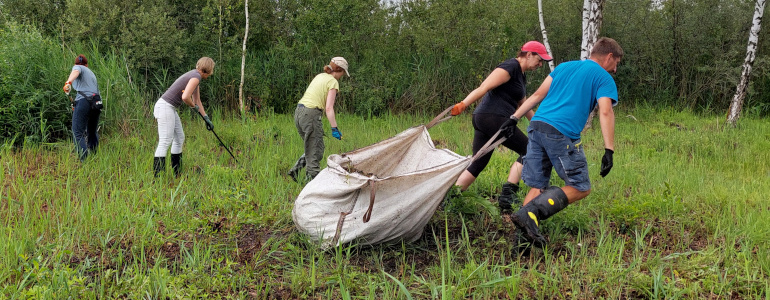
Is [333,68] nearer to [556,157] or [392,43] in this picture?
[556,157]

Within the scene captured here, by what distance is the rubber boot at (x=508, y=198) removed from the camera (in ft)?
15.9

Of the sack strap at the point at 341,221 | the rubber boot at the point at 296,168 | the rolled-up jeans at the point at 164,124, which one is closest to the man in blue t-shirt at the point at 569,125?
the sack strap at the point at 341,221

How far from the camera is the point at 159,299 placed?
3227mm

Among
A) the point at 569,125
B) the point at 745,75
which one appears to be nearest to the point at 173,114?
the point at 569,125

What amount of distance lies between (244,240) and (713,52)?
35.7ft

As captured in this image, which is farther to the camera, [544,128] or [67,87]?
[67,87]

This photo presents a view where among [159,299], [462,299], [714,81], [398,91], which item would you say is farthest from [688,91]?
[159,299]

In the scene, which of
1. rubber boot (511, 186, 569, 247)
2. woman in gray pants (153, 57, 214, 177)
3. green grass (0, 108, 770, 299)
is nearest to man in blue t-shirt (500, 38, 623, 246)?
rubber boot (511, 186, 569, 247)

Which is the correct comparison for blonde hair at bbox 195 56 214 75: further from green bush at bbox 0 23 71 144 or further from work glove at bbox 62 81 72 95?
green bush at bbox 0 23 71 144

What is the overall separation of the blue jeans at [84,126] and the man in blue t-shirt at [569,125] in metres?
5.09

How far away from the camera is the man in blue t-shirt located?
12.1 feet

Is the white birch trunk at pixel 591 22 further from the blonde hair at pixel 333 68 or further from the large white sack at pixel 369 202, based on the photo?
the large white sack at pixel 369 202

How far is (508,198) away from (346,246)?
167 centimetres

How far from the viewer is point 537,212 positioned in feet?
12.1
